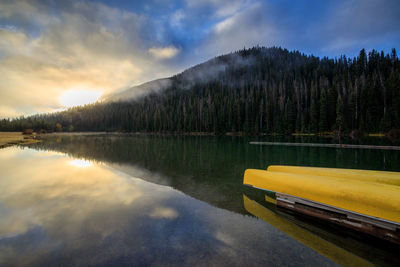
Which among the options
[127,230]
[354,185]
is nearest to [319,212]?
[354,185]

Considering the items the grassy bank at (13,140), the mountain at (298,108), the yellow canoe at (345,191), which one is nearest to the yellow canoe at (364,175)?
the yellow canoe at (345,191)

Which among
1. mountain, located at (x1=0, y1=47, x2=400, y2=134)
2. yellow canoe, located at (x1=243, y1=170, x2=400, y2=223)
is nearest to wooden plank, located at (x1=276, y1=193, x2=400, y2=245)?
yellow canoe, located at (x1=243, y1=170, x2=400, y2=223)

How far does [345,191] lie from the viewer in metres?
4.49

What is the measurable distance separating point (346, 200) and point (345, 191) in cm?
21

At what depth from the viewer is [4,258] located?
3.71 m

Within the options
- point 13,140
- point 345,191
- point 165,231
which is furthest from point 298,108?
point 13,140

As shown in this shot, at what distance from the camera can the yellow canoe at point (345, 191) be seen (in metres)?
3.86

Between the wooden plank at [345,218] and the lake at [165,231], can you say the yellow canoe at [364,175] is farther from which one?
the lake at [165,231]

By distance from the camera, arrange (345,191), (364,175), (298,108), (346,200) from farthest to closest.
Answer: (298,108), (364,175), (345,191), (346,200)

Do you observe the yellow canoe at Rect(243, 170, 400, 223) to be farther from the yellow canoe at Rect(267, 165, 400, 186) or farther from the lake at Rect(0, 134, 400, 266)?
the lake at Rect(0, 134, 400, 266)

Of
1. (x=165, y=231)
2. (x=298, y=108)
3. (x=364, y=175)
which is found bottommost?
(x=165, y=231)

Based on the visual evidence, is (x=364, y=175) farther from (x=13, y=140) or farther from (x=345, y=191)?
(x=13, y=140)

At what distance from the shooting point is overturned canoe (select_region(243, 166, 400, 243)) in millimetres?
3862

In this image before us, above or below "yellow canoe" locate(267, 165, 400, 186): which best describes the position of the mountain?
above
